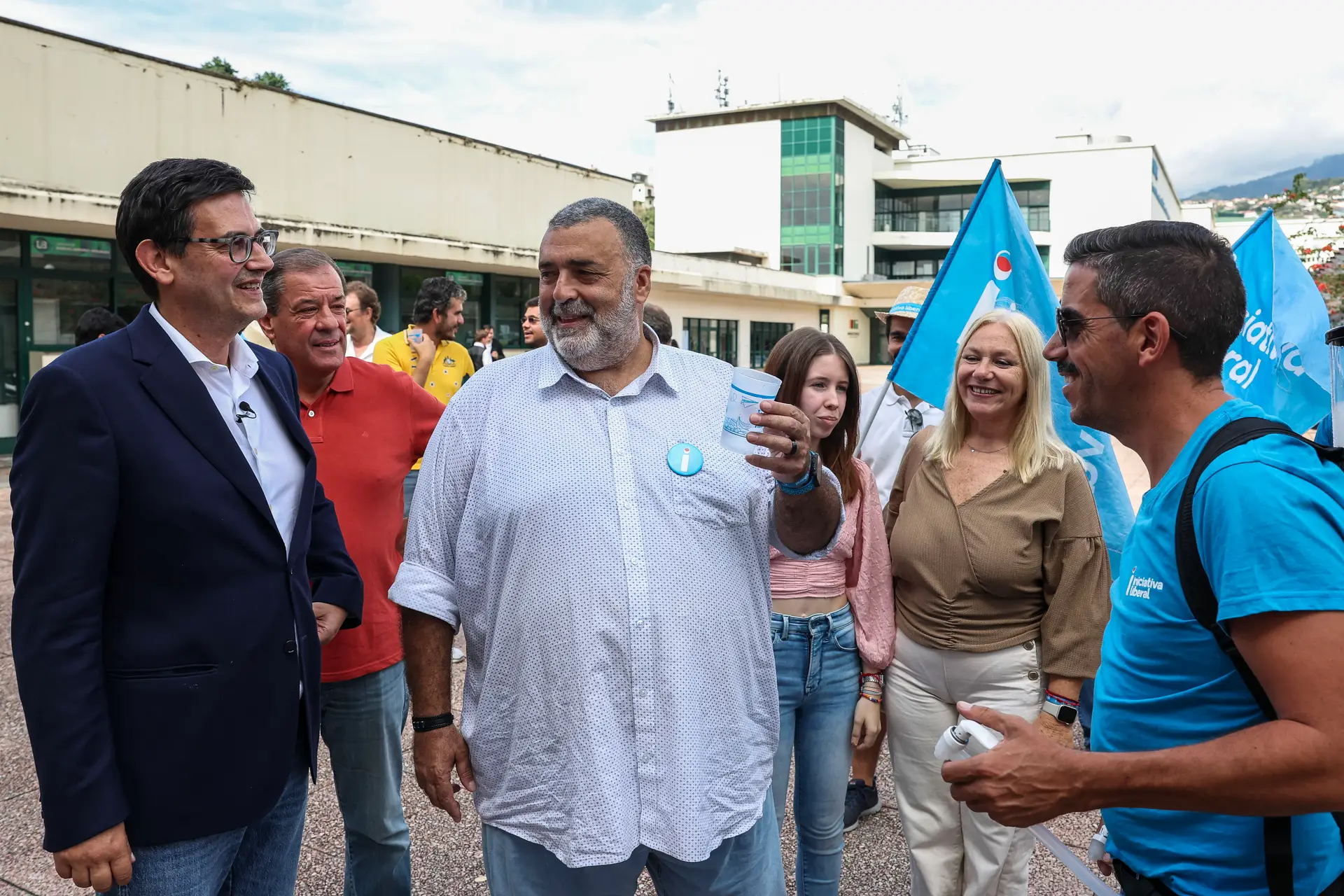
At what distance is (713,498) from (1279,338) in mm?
5233

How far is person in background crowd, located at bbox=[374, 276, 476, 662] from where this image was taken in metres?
6.33

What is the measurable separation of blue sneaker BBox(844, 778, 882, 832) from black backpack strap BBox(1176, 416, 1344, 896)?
102 inches

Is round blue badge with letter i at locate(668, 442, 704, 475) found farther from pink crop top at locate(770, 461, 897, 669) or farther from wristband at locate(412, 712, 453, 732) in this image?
pink crop top at locate(770, 461, 897, 669)


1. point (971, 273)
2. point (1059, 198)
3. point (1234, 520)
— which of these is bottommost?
point (1234, 520)

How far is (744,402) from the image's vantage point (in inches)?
82.8

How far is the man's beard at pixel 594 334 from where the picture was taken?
239cm

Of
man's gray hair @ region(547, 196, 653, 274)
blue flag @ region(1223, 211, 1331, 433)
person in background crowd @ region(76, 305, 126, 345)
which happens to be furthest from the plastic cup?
person in background crowd @ region(76, 305, 126, 345)

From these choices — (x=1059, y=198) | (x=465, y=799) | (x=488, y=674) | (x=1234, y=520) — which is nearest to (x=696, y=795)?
(x=488, y=674)

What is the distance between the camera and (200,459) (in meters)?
2.07

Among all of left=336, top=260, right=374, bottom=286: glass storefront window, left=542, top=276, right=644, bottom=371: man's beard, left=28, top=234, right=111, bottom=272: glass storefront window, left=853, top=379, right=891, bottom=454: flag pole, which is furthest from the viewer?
left=336, top=260, right=374, bottom=286: glass storefront window

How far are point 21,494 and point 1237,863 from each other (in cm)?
233

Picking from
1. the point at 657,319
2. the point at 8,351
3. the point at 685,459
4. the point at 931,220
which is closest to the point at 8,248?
the point at 8,351

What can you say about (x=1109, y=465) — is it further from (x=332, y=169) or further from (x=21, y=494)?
(x=332, y=169)

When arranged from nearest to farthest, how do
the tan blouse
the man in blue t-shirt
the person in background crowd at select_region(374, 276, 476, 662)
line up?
the man in blue t-shirt < the tan blouse < the person in background crowd at select_region(374, 276, 476, 662)
